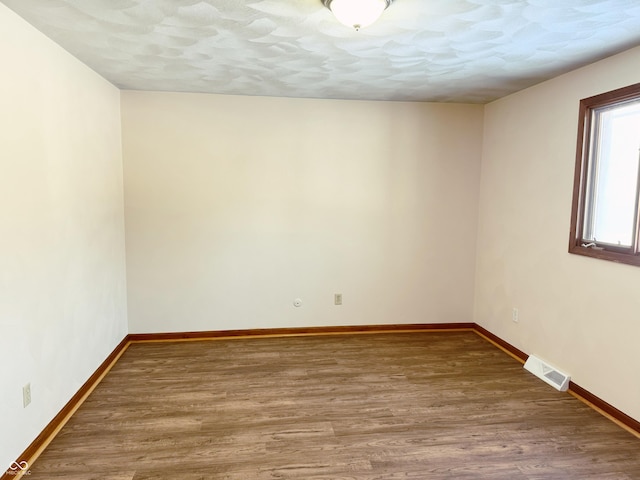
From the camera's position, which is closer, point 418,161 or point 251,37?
point 251,37

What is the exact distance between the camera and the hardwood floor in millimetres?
2088

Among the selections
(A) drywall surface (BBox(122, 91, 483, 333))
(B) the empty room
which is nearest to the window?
(B) the empty room

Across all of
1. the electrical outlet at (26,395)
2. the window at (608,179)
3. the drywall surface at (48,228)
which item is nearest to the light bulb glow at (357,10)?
the drywall surface at (48,228)

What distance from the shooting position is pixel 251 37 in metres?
2.30

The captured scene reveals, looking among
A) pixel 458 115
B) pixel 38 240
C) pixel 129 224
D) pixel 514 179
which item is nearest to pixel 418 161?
pixel 458 115

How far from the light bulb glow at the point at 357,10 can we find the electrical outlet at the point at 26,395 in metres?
2.54

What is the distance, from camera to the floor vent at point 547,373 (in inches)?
116

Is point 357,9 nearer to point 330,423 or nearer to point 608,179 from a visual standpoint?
point 608,179

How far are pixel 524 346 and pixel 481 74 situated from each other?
2.35 m

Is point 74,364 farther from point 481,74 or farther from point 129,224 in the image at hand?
point 481,74

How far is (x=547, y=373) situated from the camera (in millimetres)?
3104

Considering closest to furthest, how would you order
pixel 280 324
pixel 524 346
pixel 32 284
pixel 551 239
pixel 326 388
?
pixel 32 284, pixel 326 388, pixel 551 239, pixel 524 346, pixel 280 324

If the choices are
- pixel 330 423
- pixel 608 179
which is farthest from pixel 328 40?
pixel 330 423

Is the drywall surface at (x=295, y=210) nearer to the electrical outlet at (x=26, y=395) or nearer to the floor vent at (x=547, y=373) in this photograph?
the floor vent at (x=547, y=373)
